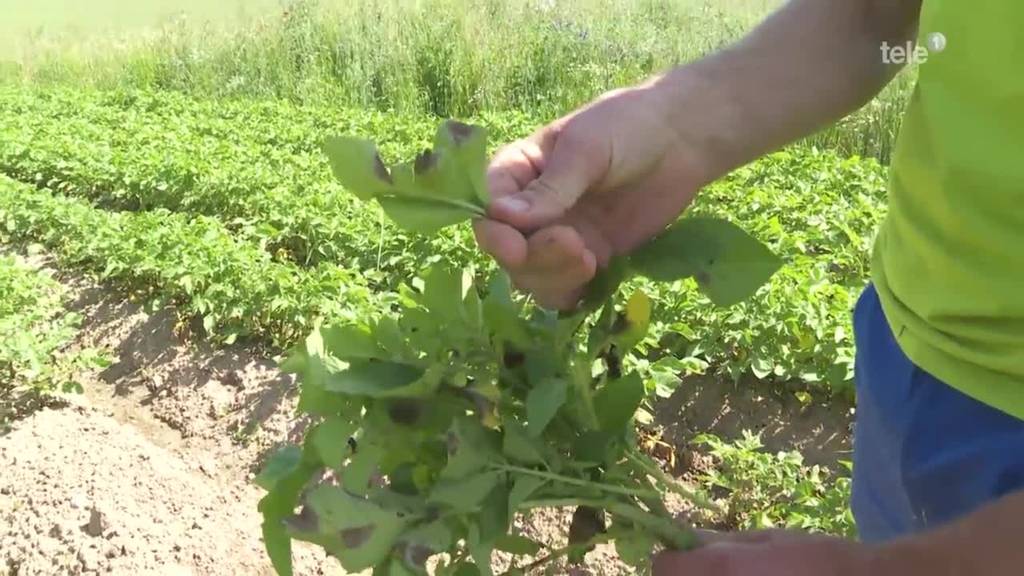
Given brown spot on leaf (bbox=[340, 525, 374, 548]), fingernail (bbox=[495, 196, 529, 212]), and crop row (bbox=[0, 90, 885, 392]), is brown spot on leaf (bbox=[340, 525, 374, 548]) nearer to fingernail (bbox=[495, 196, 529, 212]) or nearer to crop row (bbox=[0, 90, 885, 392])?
fingernail (bbox=[495, 196, 529, 212])

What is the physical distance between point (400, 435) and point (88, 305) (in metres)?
3.58

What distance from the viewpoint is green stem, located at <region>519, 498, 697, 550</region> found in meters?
0.91

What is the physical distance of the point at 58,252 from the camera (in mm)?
4613

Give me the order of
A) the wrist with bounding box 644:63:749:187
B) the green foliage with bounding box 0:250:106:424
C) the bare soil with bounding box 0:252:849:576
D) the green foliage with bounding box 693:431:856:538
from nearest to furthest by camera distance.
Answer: the wrist with bounding box 644:63:749:187
the green foliage with bounding box 693:431:856:538
the bare soil with bounding box 0:252:849:576
the green foliage with bounding box 0:250:106:424

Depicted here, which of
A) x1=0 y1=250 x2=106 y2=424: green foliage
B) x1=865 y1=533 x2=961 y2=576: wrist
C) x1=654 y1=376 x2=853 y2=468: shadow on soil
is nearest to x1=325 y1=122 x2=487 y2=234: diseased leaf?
x1=865 y1=533 x2=961 y2=576: wrist

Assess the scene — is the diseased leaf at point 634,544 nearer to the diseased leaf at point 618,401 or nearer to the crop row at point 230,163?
the diseased leaf at point 618,401

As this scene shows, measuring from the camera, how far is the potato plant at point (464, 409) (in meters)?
0.86

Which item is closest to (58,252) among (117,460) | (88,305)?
(88,305)

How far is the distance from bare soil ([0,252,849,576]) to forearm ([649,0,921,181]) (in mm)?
1564

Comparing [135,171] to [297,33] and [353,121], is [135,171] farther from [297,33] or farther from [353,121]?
[297,33]

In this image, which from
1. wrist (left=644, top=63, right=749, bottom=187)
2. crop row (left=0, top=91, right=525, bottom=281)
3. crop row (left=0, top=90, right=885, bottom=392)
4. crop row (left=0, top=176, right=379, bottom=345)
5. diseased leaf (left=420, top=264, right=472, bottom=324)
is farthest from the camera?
crop row (left=0, top=91, right=525, bottom=281)

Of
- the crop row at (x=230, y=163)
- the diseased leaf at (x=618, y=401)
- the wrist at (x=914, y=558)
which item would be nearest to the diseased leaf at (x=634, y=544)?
the diseased leaf at (x=618, y=401)

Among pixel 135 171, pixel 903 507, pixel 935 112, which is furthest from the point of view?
pixel 135 171

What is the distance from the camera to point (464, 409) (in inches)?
37.7
